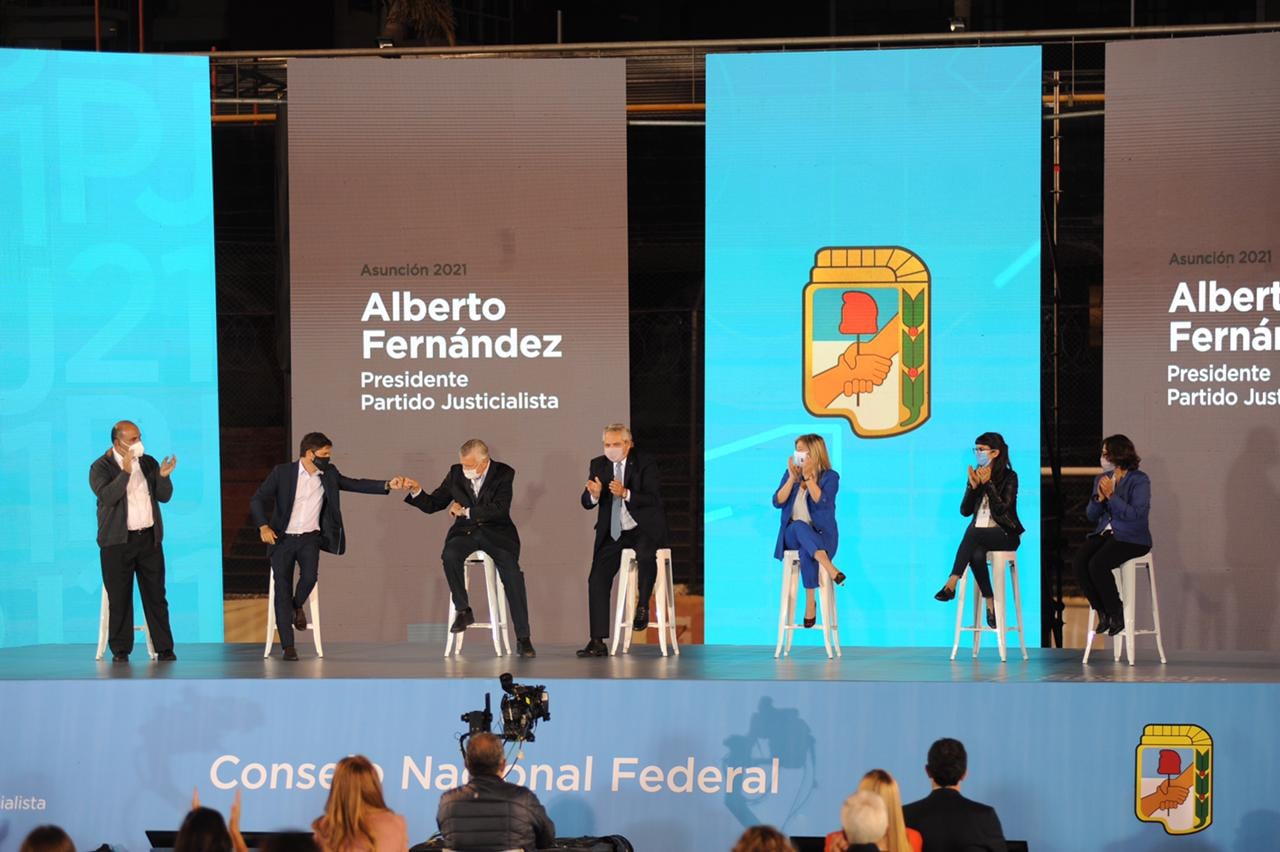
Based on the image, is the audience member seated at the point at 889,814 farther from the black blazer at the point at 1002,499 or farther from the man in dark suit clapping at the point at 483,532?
the man in dark suit clapping at the point at 483,532

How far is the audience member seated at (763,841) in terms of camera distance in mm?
3773

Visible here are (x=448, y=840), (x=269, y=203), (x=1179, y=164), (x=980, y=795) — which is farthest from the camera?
(x=269, y=203)

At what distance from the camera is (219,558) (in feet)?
29.6

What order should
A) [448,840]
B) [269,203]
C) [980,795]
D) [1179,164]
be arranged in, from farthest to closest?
[269,203], [1179,164], [980,795], [448,840]

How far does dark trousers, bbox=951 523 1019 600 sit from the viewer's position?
767cm

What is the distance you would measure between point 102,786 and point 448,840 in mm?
2729

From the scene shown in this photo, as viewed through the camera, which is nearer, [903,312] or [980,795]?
[980,795]

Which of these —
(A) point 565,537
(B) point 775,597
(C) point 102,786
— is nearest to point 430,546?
(A) point 565,537

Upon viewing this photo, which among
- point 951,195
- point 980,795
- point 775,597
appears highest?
point 951,195

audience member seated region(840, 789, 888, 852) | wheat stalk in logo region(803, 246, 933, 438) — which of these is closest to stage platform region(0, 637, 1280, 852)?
wheat stalk in logo region(803, 246, 933, 438)

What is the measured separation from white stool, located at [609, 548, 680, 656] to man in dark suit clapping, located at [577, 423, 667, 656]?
0.13ft

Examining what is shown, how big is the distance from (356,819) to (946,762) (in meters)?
1.80

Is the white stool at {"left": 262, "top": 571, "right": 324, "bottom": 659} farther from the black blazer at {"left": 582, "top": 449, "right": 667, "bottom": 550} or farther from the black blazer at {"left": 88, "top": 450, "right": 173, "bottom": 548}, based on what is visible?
the black blazer at {"left": 582, "top": 449, "right": 667, "bottom": 550}

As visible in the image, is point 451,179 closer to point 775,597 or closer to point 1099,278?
point 775,597
